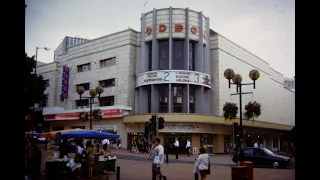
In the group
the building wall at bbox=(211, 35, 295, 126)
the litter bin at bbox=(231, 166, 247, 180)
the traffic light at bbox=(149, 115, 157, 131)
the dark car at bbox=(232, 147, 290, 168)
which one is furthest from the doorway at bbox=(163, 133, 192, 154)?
the litter bin at bbox=(231, 166, 247, 180)

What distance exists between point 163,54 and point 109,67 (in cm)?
736

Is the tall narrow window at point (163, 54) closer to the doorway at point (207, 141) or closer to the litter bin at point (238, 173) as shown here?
the doorway at point (207, 141)

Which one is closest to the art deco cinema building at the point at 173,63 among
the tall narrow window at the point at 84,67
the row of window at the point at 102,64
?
the row of window at the point at 102,64

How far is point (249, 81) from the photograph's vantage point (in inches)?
1971

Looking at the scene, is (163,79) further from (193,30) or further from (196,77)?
(193,30)

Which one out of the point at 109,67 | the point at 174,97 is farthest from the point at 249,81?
the point at 109,67

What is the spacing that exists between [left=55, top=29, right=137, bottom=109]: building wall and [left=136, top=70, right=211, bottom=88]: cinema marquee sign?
102 inches

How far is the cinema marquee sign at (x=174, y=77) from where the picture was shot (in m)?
36.3

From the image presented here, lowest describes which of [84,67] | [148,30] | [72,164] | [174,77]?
[72,164]

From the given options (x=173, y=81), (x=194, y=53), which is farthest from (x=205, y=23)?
(x=173, y=81)

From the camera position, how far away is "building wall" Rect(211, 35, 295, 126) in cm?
4059
